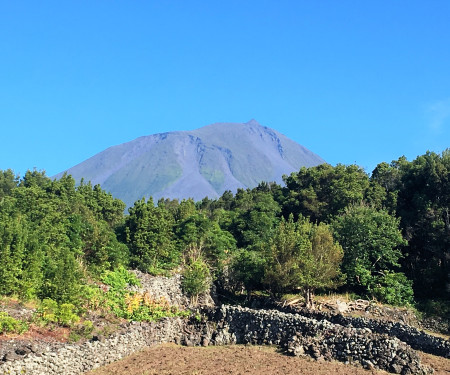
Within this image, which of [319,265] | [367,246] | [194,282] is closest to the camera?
[319,265]

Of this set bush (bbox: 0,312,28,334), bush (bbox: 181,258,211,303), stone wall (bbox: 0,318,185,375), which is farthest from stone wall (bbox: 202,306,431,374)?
bush (bbox: 0,312,28,334)

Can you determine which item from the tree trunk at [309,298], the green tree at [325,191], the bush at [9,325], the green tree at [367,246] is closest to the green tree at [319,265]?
the tree trunk at [309,298]

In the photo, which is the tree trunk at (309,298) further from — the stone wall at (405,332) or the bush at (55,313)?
the bush at (55,313)

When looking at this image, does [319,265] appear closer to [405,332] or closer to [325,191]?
[405,332]

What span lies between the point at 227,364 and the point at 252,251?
15.0 metres

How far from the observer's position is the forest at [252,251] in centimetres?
2250

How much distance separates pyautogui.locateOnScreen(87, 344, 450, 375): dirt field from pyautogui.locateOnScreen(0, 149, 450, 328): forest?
360 cm

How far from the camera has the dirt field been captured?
18672mm

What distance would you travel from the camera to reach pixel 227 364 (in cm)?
2008

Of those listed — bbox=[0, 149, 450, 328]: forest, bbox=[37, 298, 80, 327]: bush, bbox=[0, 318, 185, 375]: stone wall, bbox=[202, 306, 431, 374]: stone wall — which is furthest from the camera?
bbox=[0, 149, 450, 328]: forest

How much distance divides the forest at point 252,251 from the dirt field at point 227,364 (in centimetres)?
360

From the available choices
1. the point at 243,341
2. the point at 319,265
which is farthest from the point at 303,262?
the point at 243,341

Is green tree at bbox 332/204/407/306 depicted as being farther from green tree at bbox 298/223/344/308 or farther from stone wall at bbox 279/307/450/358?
stone wall at bbox 279/307/450/358

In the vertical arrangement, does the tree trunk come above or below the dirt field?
above
